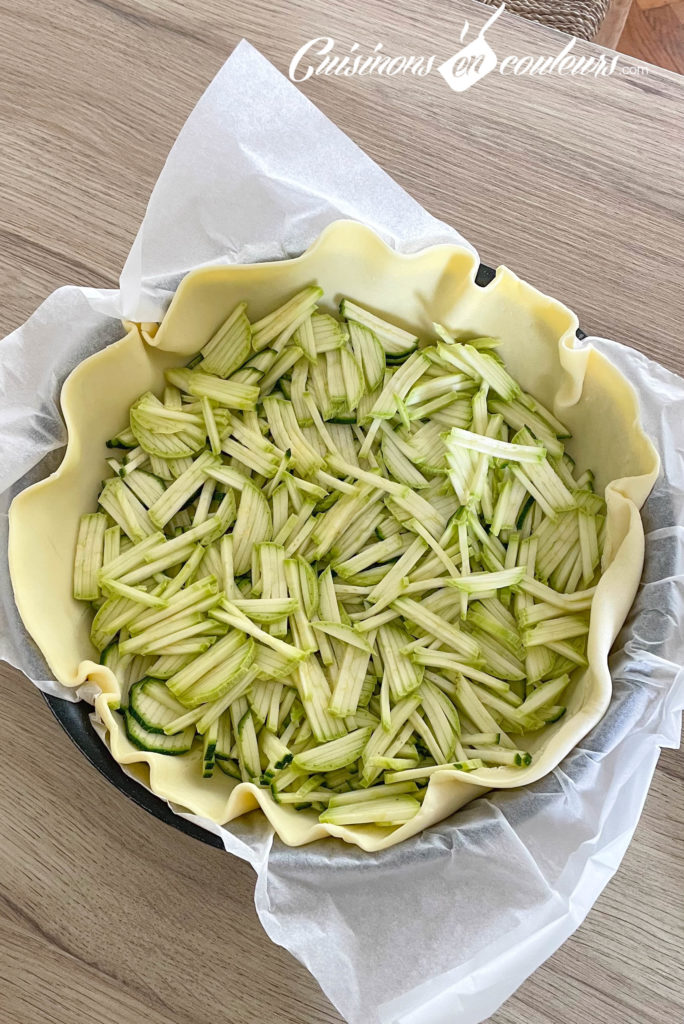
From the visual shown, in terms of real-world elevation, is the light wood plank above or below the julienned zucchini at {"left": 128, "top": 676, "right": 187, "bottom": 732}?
above

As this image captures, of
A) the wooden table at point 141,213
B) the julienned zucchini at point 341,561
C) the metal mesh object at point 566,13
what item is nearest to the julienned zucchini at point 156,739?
the julienned zucchini at point 341,561

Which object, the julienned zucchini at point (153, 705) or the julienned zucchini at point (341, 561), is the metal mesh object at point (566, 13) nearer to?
the julienned zucchini at point (341, 561)

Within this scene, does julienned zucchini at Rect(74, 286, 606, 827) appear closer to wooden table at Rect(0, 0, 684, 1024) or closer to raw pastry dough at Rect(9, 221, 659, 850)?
raw pastry dough at Rect(9, 221, 659, 850)

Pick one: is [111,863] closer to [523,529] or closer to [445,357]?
[523,529]

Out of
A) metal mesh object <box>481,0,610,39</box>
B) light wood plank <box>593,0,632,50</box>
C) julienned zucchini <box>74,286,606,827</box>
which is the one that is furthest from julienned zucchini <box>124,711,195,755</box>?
light wood plank <box>593,0,632,50</box>

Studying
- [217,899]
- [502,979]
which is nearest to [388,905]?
[502,979]

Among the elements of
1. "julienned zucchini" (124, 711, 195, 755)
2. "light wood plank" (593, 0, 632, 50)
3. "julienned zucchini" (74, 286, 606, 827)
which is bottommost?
"julienned zucchini" (124, 711, 195, 755)

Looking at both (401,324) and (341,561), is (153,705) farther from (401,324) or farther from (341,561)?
(401,324)
